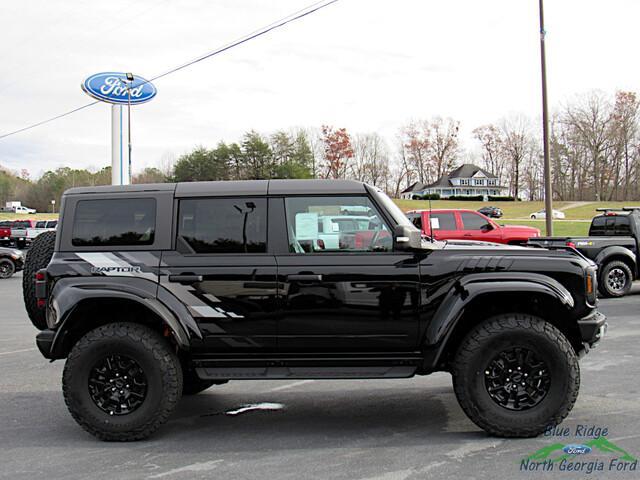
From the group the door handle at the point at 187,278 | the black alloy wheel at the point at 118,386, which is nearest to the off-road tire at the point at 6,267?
the black alloy wheel at the point at 118,386

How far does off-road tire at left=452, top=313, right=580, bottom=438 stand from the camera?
4.84m

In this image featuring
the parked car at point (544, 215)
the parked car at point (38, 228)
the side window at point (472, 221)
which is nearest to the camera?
the side window at point (472, 221)

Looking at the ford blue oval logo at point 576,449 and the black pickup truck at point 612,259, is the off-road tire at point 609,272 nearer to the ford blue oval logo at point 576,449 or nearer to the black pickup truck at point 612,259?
the black pickup truck at point 612,259

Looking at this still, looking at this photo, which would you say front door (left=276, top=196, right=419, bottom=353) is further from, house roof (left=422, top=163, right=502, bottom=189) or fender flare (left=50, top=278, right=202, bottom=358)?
house roof (left=422, top=163, right=502, bottom=189)

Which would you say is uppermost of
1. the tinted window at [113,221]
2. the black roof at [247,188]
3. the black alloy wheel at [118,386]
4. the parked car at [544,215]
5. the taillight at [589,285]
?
the parked car at [544,215]

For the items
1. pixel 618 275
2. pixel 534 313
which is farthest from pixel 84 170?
pixel 534 313

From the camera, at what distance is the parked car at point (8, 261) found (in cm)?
2186

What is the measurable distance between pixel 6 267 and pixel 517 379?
21.2 m

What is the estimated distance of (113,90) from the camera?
2941cm

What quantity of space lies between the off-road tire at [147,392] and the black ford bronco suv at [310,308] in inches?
0.4

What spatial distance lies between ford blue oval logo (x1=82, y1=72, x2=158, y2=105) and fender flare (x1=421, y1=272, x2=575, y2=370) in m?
26.8

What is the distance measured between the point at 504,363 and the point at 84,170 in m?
90.1

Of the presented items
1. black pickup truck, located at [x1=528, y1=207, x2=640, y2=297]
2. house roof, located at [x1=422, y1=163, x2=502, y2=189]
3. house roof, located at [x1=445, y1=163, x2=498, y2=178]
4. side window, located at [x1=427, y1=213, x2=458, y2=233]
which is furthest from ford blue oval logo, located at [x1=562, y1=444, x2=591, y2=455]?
house roof, located at [x1=445, y1=163, x2=498, y2=178]

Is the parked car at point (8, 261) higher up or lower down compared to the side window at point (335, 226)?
lower down
